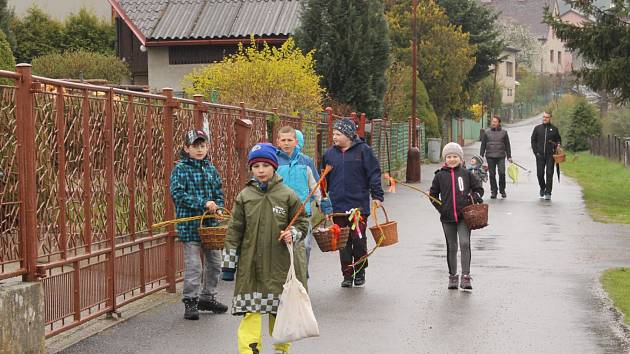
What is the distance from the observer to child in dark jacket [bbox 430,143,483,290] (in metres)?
11.9

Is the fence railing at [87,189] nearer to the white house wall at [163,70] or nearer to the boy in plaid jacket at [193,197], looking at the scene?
the boy in plaid jacket at [193,197]

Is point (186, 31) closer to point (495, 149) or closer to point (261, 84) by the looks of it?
point (261, 84)

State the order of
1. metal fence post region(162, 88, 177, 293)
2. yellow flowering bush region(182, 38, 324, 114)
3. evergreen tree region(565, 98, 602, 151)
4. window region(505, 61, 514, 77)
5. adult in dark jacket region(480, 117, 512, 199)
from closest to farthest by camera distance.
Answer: metal fence post region(162, 88, 177, 293), yellow flowering bush region(182, 38, 324, 114), adult in dark jacket region(480, 117, 512, 199), evergreen tree region(565, 98, 602, 151), window region(505, 61, 514, 77)

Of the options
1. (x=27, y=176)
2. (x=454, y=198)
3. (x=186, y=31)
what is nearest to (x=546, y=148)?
(x=454, y=198)

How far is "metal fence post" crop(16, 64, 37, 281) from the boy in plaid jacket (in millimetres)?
2084

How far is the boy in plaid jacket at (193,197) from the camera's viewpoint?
985 centimetres

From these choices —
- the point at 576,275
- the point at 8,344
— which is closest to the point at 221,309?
the point at 8,344

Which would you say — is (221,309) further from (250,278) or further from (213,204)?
(250,278)

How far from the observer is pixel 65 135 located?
28.7ft

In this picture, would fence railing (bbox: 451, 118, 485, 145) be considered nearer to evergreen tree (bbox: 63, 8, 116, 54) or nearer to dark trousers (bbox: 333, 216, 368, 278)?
evergreen tree (bbox: 63, 8, 116, 54)

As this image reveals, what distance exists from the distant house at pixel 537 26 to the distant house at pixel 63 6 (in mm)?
97167

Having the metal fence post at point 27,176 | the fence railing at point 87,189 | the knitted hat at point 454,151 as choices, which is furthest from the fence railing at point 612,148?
the metal fence post at point 27,176

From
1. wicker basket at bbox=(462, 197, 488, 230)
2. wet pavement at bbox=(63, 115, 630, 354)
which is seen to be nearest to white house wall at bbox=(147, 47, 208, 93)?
wet pavement at bbox=(63, 115, 630, 354)

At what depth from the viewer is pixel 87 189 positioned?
9.08 metres
